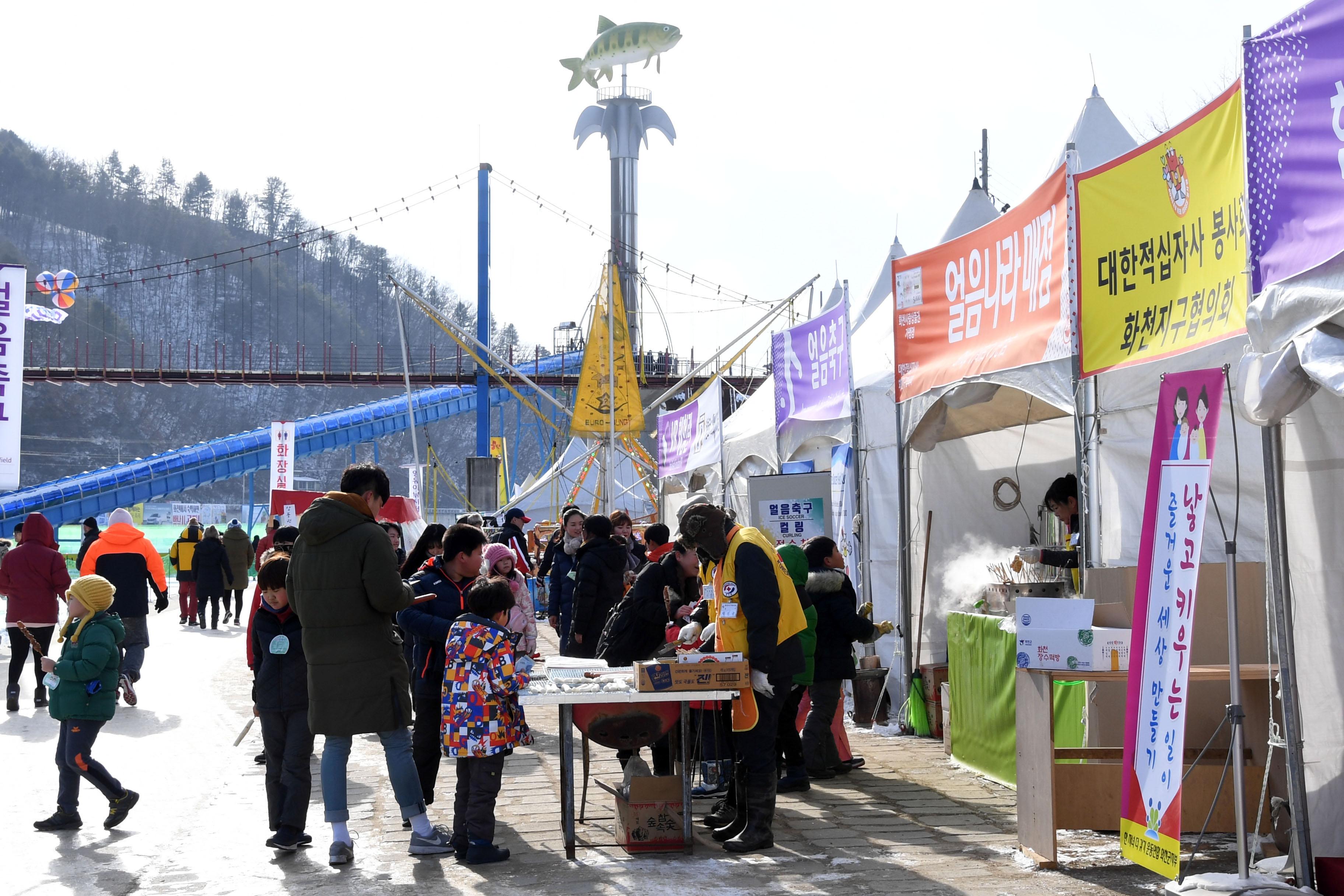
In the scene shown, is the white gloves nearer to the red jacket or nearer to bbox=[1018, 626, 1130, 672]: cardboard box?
bbox=[1018, 626, 1130, 672]: cardboard box

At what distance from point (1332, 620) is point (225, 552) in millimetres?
15637

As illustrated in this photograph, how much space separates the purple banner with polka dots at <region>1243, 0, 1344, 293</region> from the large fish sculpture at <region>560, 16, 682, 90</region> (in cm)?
4969

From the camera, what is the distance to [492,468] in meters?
29.9

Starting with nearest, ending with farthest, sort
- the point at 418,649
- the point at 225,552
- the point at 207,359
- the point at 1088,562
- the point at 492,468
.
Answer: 1. the point at 1088,562
2. the point at 418,649
3. the point at 225,552
4. the point at 492,468
5. the point at 207,359

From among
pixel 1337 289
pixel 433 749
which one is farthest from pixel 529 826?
pixel 1337 289

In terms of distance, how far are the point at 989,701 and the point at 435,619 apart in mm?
3095

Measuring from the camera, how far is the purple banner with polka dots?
3789 mm

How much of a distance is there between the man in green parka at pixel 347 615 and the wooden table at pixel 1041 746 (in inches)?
97.9

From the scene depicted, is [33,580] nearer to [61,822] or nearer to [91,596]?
[91,596]

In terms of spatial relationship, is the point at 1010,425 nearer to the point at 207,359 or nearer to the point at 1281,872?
the point at 1281,872

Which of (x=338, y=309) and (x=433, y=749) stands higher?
(x=338, y=309)

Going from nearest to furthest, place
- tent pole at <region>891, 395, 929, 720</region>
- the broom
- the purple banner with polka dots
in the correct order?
the purple banner with polka dots < the broom < tent pole at <region>891, 395, 929, 720</region>

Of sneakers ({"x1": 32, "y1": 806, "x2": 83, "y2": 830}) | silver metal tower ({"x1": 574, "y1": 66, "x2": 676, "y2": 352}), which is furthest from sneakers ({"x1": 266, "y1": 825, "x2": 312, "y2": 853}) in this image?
silver metal tower ({"x1": 574, "y1": 66, "x2": 676, "y2": 352})

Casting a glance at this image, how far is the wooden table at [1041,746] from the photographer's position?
15.5 feet
